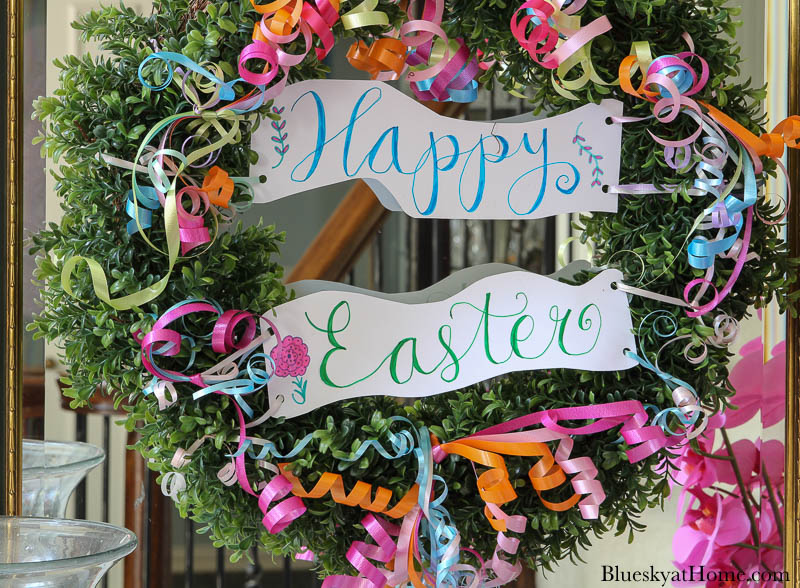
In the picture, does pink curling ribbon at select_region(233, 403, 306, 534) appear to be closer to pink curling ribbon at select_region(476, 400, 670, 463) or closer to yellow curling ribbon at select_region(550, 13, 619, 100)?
pink curling ribbon at select_region(476, 400, 670, 463)

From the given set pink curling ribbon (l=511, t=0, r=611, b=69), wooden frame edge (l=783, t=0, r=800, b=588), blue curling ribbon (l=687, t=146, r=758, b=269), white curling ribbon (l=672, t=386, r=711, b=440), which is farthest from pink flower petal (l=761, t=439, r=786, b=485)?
pink curling ribbon (l=511, t=0, r=611, b=69)

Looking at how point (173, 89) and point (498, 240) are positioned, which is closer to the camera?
point (173, 89)

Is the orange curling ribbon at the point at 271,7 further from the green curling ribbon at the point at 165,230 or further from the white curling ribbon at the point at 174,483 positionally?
the white curling ribbon at the point at 174,483

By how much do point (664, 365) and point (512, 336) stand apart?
0.15 meters

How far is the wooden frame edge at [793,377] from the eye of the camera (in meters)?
0.82

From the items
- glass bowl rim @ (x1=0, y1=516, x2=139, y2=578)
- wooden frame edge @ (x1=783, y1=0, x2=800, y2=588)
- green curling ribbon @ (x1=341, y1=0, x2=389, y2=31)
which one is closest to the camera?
glass bowl rim @ (x1=0, y1=516, x2=139, y2=578)

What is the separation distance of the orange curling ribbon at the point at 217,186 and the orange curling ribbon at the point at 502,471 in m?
0.31

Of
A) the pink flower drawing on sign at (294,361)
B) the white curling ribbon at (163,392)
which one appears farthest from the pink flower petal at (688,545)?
the white curling ribbon at (163,392)

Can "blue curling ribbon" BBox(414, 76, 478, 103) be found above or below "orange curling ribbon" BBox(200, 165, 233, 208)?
above

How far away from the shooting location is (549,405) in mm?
765

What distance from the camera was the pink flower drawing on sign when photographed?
2.40 ft

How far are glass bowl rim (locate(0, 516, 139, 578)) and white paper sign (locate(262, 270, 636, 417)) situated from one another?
20 centimetres

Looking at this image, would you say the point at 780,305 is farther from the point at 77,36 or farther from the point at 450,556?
the point at 77,36

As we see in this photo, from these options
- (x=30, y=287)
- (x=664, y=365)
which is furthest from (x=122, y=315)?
(x=664, y=365)
